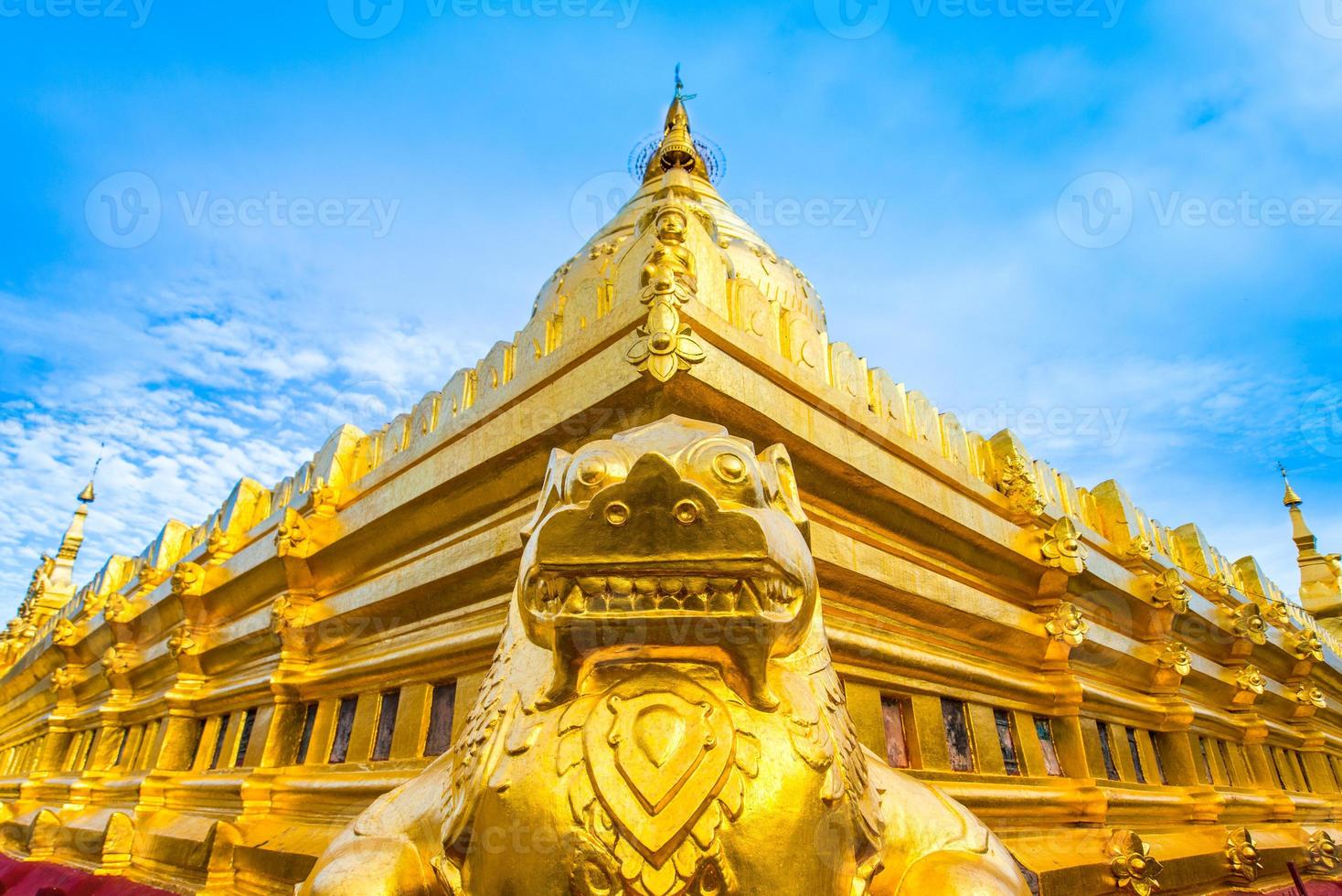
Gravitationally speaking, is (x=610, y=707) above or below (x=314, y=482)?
below

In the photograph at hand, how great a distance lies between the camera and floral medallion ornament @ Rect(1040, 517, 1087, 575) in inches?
213

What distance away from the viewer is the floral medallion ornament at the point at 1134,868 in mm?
4148

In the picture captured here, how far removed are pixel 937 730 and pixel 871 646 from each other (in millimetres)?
851

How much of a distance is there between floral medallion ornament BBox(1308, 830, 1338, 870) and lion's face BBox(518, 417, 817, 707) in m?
8.88

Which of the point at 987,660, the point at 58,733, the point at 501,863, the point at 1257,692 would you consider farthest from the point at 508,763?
the point at 58,733

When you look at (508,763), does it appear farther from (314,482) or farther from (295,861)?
(314,482)

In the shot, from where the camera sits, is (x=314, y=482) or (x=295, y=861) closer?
(x=295, y=861)

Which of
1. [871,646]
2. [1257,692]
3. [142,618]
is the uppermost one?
[142,618]

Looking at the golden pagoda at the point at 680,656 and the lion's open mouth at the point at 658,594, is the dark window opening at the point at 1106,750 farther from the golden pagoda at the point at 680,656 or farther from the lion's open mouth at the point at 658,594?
the lion's open mouth at the point at 658,594

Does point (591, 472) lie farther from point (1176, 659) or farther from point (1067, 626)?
point (1176, 659)

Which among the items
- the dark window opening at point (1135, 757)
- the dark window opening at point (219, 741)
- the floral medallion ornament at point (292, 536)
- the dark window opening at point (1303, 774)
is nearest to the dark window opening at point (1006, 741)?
the dark window opening at point (1135, 757)

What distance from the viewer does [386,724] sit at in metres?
4.43

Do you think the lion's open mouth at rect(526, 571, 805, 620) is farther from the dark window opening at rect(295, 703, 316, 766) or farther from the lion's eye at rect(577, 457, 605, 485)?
the dark window opening at rect(295, 703, 316, 766)

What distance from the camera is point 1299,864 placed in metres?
7.04
